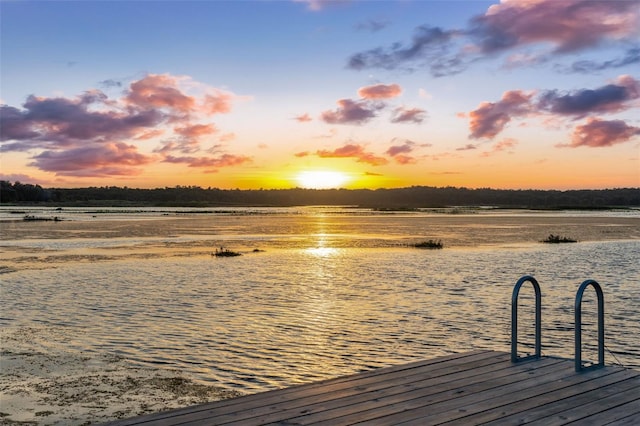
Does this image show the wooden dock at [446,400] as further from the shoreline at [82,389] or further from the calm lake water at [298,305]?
the calm lake water at [298,305]

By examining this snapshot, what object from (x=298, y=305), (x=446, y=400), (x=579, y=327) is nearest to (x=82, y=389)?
(x=446, y=400)

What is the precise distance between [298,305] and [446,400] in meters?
11.7

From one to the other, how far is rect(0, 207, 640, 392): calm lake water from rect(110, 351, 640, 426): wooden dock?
3253 millimetres

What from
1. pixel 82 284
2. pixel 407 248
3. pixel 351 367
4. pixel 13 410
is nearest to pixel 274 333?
pixel 351 367

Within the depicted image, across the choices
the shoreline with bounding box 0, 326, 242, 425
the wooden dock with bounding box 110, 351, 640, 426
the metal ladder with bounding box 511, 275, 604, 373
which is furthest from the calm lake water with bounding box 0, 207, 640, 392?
the metal ladder with bounding box 511, 275, 604, 373

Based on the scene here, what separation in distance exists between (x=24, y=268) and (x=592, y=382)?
2598cm

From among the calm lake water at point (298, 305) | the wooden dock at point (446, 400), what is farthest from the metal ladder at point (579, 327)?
the calm lake water at point (298, 305)

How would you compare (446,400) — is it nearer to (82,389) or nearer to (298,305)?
(82,389)

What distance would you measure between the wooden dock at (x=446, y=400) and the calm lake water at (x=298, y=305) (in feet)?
10.7

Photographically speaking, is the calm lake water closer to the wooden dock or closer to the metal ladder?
the wooden dock

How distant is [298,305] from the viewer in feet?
61.2

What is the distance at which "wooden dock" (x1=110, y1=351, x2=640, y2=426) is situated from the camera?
651 cm

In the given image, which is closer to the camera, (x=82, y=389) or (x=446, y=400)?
(x=446, y=400)

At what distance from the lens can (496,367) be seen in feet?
28.5
